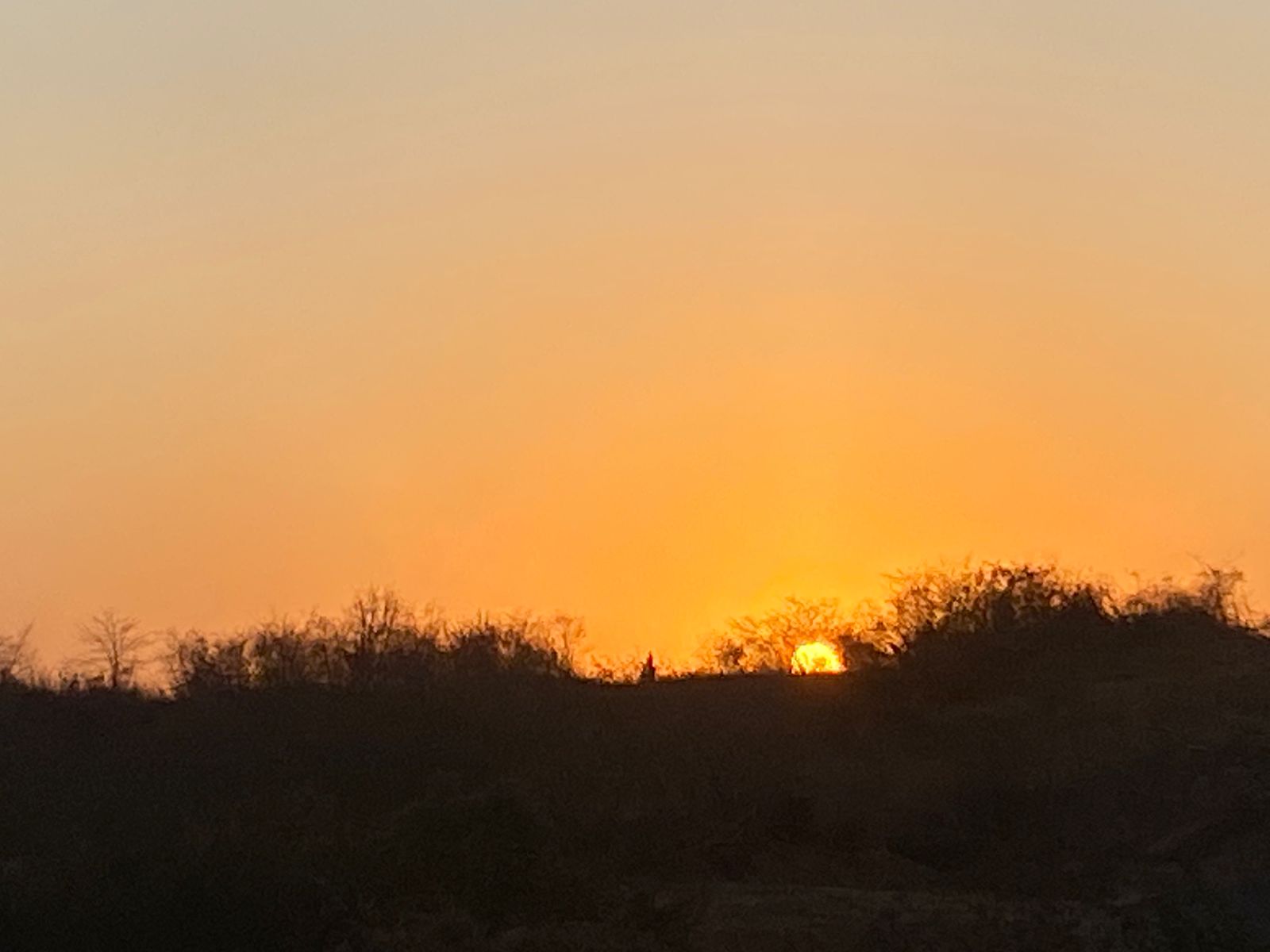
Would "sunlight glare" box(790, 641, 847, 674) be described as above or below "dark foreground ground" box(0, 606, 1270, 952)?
above

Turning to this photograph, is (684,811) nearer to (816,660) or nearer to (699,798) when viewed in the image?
(699,798)

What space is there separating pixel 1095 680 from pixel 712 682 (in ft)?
21.1

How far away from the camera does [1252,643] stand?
102 ft

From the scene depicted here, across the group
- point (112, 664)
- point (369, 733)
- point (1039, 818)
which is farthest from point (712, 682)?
point (112, 664)

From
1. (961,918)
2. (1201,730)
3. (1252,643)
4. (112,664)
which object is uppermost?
(112,664)

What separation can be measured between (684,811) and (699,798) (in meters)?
0.34

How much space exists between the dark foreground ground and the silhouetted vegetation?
0.06 meters

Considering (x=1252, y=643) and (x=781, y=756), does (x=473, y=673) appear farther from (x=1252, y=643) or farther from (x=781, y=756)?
(x=1252, y=643)

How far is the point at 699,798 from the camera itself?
2605 centimetres

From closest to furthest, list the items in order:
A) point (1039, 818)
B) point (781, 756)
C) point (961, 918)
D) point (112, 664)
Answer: point (961, 918)
point (1039, 818)
point (781, 756)
point (112, 664)

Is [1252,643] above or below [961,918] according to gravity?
above

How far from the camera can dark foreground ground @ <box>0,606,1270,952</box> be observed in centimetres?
2059

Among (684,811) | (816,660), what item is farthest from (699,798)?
(816,660)

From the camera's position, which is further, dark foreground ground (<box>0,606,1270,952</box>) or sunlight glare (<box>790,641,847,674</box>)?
sunlight glare (<box>790,641,847,674</box>)
